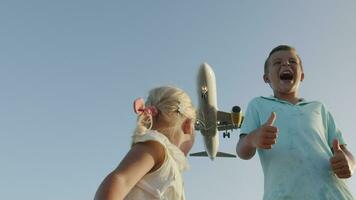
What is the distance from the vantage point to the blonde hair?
3609 mm

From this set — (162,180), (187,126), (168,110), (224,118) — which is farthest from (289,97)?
(224,118)

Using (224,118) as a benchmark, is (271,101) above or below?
above

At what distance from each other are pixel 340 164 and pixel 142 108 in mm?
1874

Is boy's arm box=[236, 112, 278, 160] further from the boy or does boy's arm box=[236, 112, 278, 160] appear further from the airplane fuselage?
the airplane fuselage

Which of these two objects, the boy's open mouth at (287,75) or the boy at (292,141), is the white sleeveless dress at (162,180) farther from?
the boy's open mouth at (287,75)

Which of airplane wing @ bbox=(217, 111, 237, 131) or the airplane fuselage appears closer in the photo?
the airplane fuselage

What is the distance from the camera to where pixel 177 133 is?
3697mm

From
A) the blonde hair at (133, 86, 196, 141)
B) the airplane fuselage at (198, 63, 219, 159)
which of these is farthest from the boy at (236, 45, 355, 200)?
the airplane fuselage at (198, 63, 219, 159)

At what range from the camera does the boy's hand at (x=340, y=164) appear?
4.16 metres

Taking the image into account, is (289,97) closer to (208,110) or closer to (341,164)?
(341,164)

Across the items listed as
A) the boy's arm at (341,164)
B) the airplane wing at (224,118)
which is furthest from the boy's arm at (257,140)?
the airplane wing at (224,118)

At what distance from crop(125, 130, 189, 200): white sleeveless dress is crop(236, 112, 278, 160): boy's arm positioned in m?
0.83

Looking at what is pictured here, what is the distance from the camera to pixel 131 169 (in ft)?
10.2

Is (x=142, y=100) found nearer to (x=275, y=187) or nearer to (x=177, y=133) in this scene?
(x=177, y=133)
